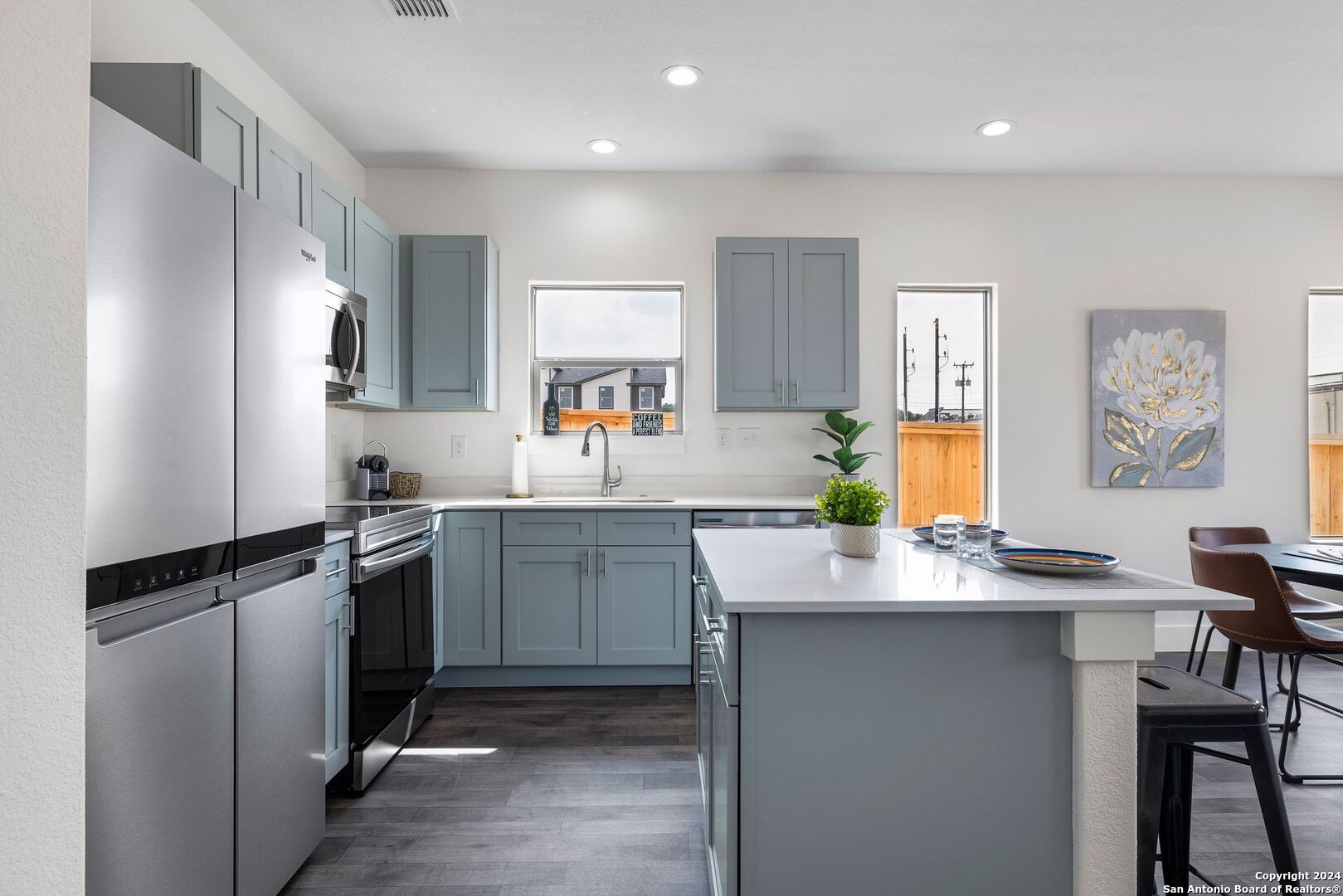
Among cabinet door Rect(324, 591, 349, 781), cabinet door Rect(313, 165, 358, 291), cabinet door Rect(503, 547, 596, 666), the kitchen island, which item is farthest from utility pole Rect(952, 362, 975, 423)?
cabinet door Rect(324, 591, 349, 781)

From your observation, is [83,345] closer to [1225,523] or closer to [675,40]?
[675,40]

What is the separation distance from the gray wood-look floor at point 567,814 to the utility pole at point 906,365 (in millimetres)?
2159

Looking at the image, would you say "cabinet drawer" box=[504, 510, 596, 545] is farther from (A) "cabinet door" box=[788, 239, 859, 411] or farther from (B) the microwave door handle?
(A) "cabinet door" box=[788, 239, 859, 411]

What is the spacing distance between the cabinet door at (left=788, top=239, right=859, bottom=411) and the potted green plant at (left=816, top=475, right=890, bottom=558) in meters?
1.86

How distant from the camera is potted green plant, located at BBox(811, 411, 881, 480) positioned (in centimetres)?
363

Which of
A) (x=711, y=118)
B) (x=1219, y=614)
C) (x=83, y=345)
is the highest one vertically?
(x=711, y=118)

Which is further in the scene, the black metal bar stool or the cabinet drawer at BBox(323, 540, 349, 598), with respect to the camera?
the cabinet drawer at BBox(323, 540, 349, 598)

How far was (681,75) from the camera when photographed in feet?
9.39

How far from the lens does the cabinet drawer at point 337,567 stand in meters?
2.15

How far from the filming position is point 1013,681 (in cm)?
134

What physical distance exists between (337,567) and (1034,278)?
392cm

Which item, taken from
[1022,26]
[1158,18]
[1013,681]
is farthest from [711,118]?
[1013,681]

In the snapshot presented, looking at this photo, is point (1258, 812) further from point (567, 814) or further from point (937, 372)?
point (937, 372)

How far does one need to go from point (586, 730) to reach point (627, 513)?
996mm
